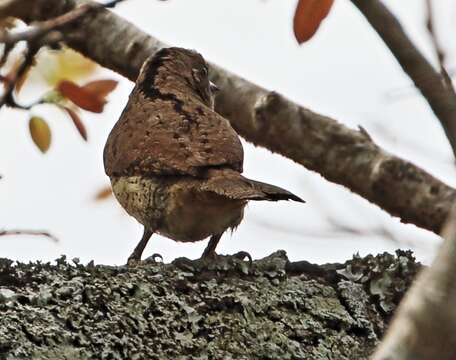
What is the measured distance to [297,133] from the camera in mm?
3762

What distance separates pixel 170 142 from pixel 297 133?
3.08 ft

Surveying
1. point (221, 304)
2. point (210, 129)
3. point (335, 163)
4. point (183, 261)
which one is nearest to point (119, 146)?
point (210, 129)

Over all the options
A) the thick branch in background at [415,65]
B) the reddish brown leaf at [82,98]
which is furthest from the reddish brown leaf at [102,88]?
the thick branch in background at [415,65]

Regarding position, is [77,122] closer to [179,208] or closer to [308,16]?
[179,208]

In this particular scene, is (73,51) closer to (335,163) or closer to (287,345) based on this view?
(335,163)

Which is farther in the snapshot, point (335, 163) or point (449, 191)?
point (335, 163)

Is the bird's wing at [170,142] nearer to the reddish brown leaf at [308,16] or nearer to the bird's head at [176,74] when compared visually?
the bird's head at [176,74]

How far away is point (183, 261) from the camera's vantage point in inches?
113

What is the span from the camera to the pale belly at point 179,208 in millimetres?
4262

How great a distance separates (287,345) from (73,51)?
209 centimetres

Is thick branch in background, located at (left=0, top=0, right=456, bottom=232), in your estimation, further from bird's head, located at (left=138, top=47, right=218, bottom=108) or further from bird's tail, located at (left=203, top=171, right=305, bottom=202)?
bird's head, located at (left=138, top=47, right=218, bottom=108)

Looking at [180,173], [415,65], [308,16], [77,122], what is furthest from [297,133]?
[415,65]

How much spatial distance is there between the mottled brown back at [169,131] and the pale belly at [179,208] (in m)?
0.07

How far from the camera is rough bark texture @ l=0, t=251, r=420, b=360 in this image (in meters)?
2.32
